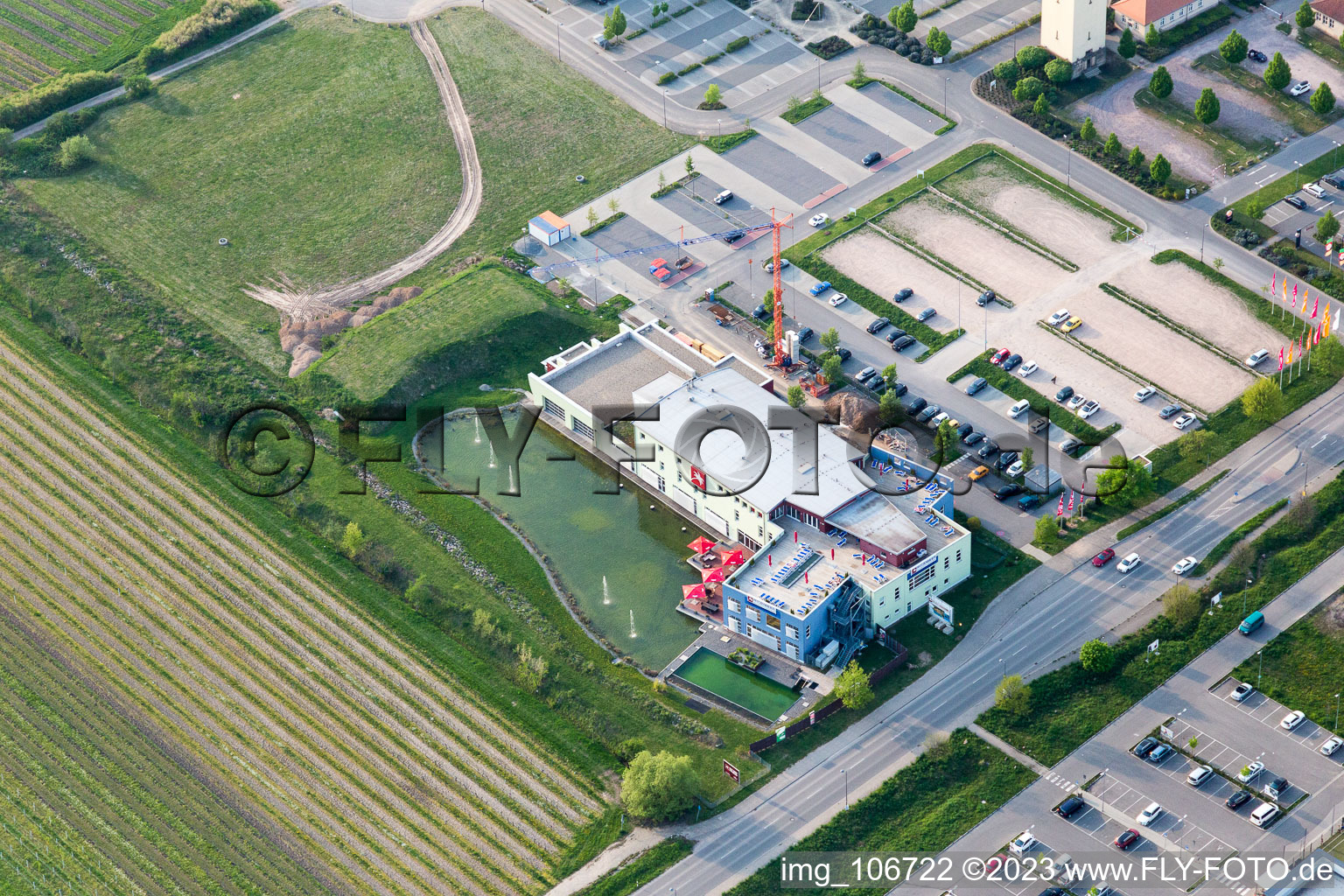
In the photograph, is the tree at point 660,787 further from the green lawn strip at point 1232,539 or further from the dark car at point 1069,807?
the green lawn strip at point 1232,539

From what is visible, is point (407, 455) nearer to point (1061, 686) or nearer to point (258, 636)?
point (258, 636)

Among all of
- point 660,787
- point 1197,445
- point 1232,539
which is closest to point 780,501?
point 660,787

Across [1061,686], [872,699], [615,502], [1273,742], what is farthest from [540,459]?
[1273,742]

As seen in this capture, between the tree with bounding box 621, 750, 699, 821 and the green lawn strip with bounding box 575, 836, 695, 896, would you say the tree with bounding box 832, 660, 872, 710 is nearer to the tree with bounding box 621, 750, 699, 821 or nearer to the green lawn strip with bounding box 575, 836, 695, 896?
the tree with bounding box 621, 750, 699, 821

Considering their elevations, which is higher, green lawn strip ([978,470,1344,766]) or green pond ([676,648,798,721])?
green lawn strip ([978,470,1344,766])

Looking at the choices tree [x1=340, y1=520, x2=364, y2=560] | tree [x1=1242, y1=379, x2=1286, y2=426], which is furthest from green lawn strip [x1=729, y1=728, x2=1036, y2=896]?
tree [x1=340, y1=520, x2=364, y2=560]
